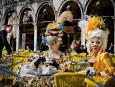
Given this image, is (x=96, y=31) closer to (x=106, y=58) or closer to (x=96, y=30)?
(x=96, y=30)

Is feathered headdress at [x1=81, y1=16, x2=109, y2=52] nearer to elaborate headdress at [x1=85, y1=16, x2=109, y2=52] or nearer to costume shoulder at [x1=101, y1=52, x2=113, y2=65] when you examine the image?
elaborate headdress at [x1=85, y1=16, x2=109, y2=52]

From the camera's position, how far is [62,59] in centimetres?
554

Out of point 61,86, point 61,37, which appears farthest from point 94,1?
point 61,86

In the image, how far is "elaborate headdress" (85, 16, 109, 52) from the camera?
5.27 metres

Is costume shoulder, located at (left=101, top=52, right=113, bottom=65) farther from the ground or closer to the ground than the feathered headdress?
closer to the ground

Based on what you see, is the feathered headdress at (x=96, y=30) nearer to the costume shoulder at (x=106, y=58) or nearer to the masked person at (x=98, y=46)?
the masked person at (x=98, y=46)

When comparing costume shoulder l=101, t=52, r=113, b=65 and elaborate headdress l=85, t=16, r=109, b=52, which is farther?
elaborate headdress l=85, t=16, r=109, b=52

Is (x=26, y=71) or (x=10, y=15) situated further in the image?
(x=10, y=15)

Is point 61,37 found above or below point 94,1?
below

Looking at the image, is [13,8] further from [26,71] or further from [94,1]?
[26,71]

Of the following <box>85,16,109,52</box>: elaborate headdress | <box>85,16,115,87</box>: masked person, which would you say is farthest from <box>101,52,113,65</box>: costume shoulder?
<box>85,16,109,52</box>: elaborate headdress

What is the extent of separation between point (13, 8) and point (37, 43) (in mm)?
4180

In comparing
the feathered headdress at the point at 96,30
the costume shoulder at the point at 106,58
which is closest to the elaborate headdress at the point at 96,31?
the feathered headdress at the point at 96,30

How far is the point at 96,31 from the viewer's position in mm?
5297
